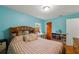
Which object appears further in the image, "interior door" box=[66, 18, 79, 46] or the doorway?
the doorway

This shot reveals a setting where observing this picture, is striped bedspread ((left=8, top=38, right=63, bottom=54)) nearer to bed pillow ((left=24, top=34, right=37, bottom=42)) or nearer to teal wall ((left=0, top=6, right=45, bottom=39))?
bed pillow ((left=24, top=34, right=37, bottom=42))

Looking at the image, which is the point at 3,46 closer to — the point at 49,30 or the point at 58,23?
the point at 49,30

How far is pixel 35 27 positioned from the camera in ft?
4.75

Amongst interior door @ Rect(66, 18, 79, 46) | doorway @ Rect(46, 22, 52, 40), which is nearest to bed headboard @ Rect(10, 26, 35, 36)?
doorway @ Rect(46, 22, 52, 40)

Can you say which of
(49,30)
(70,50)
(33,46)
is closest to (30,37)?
(33,46)

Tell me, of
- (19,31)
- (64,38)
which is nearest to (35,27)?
(19,31)

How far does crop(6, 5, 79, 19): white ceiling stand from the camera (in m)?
1.26

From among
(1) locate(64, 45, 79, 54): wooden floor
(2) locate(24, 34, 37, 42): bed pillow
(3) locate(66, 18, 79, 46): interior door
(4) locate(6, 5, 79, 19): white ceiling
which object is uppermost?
(4) locate(6, 5, 79, 19): white ceiling

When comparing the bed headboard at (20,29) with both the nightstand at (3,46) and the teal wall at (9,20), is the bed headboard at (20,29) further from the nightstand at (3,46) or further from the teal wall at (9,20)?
the nightstand at (3,46)

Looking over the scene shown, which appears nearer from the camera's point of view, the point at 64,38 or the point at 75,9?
the point at 75,9
